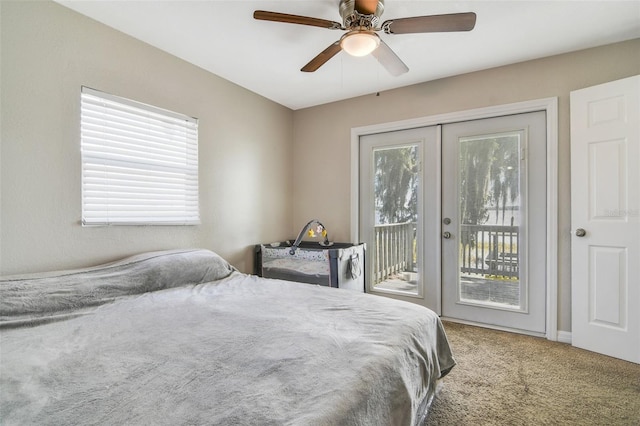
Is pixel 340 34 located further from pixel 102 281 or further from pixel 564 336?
pixel 564 336

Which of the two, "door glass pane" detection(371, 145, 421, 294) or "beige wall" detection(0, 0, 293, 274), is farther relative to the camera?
"door glass pane" detection(371, 145, 421, 294)

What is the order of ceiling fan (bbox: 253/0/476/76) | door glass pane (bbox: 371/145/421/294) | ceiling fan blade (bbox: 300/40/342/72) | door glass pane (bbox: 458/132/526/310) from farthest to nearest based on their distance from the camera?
1. door glass pane (bbox: 371/145/421/294)
2. door glass pane (bbox: 458/132/526/310)
3. ceiling fan blade (bbox: 300/40/342/72)
4. ceiling fan (bbox: 253/0/476/76)

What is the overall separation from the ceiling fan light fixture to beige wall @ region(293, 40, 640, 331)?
155cm

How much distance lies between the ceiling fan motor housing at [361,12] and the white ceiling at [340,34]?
0.23 m

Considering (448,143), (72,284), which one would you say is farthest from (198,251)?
(448,143)

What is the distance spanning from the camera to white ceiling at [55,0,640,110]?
1.89 m

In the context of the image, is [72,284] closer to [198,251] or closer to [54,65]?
[198,251]

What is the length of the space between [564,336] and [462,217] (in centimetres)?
127

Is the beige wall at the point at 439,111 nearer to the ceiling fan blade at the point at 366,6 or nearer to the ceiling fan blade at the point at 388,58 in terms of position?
the ceiling fan blade at the point at 388,58

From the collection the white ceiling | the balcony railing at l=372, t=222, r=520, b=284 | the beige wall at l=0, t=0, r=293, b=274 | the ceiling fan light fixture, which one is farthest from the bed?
the white ceiling

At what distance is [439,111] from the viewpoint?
117 inches

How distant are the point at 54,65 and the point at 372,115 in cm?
274

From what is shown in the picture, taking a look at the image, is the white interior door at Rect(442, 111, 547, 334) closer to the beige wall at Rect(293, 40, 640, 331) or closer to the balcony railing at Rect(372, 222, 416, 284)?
the beige wall at Rect(293, 40, 640, 331)

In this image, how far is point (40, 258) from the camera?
1.75 m
